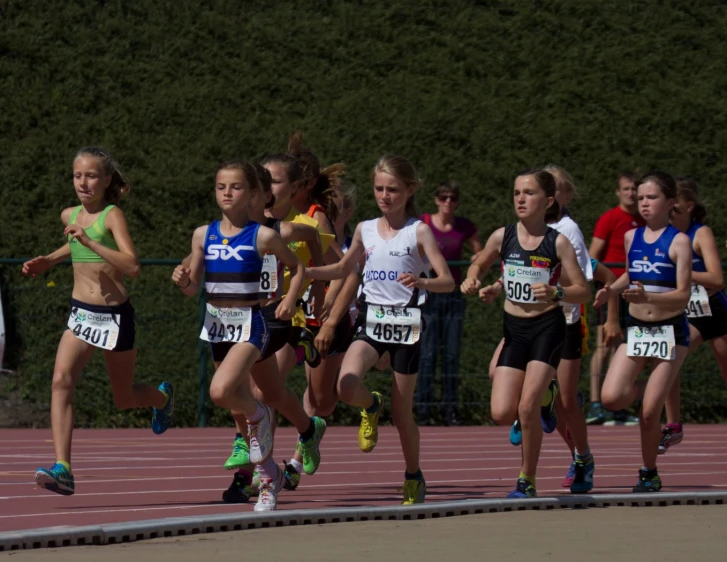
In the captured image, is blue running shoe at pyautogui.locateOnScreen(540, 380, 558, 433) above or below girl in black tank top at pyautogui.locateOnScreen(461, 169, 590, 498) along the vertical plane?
below

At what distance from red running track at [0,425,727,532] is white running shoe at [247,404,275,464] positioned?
35cm

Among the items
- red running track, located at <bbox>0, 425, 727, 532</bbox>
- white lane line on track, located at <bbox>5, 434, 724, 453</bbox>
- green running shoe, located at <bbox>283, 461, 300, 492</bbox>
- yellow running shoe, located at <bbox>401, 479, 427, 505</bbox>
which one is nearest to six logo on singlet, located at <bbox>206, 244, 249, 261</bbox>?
red running track, located at <bbox>0, 425, 727, 532</bbox>

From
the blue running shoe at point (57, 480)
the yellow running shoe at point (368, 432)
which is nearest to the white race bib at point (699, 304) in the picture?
the yellow running shoe at point (368, 432)

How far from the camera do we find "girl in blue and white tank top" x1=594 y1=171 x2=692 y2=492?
9719mm

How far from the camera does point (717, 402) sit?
1745 cm

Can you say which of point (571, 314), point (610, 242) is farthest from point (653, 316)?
point (610, 242)

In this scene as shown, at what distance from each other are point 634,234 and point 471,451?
3.55 meters

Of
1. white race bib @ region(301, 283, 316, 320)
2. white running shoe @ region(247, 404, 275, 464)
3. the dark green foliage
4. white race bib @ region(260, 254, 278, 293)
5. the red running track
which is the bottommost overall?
the red running track

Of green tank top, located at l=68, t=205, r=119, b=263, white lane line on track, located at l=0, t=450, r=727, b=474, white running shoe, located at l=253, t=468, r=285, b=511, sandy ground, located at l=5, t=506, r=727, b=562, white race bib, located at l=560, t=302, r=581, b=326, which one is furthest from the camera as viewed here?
white lane line on track, located at l=0, t=450, r=727, b=474

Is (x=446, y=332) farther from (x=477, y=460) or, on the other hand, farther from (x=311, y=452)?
(x=311, y=452)

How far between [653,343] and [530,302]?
108 cm

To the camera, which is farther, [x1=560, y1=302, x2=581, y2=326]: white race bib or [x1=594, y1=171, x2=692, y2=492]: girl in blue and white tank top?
[x1=560, y1=302, x2=581, y2=326]: white race bib

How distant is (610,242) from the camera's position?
15.8 m

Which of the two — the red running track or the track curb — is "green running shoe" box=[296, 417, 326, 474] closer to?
the red running track
